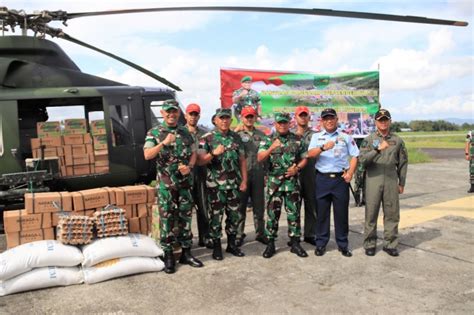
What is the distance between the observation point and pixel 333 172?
4832 mm

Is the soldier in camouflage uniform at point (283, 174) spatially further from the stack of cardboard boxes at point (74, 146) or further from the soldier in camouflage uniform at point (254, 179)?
the stack of cardboard boxes at point (74, 146)

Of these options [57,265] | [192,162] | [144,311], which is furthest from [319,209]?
[57,265]

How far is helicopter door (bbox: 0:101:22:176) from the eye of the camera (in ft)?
20.2

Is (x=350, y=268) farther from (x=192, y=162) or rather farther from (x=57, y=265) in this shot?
(x=57, y=265)

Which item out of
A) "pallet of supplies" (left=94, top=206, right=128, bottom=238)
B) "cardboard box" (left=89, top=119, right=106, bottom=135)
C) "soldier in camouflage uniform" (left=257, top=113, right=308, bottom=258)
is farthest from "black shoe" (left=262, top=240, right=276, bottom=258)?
"cardboard box" (left=89, top=119, right=106, bottom=135)

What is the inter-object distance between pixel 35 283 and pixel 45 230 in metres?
0.78

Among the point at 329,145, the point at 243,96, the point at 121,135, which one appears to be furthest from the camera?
the point at 243,96

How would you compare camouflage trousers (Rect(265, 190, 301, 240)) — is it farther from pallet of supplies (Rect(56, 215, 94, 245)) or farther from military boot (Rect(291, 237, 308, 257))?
pallet of supplies (Rect(56, 215, 94, 245))

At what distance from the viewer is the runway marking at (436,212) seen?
673 cm

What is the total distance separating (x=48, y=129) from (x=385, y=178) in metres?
4.99

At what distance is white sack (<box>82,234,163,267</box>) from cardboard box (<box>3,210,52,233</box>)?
622 millimetres

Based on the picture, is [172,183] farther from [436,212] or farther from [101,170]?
[436,212]

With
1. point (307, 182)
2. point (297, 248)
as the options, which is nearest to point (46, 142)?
point (307, 182)

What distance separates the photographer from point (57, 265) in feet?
13.4
